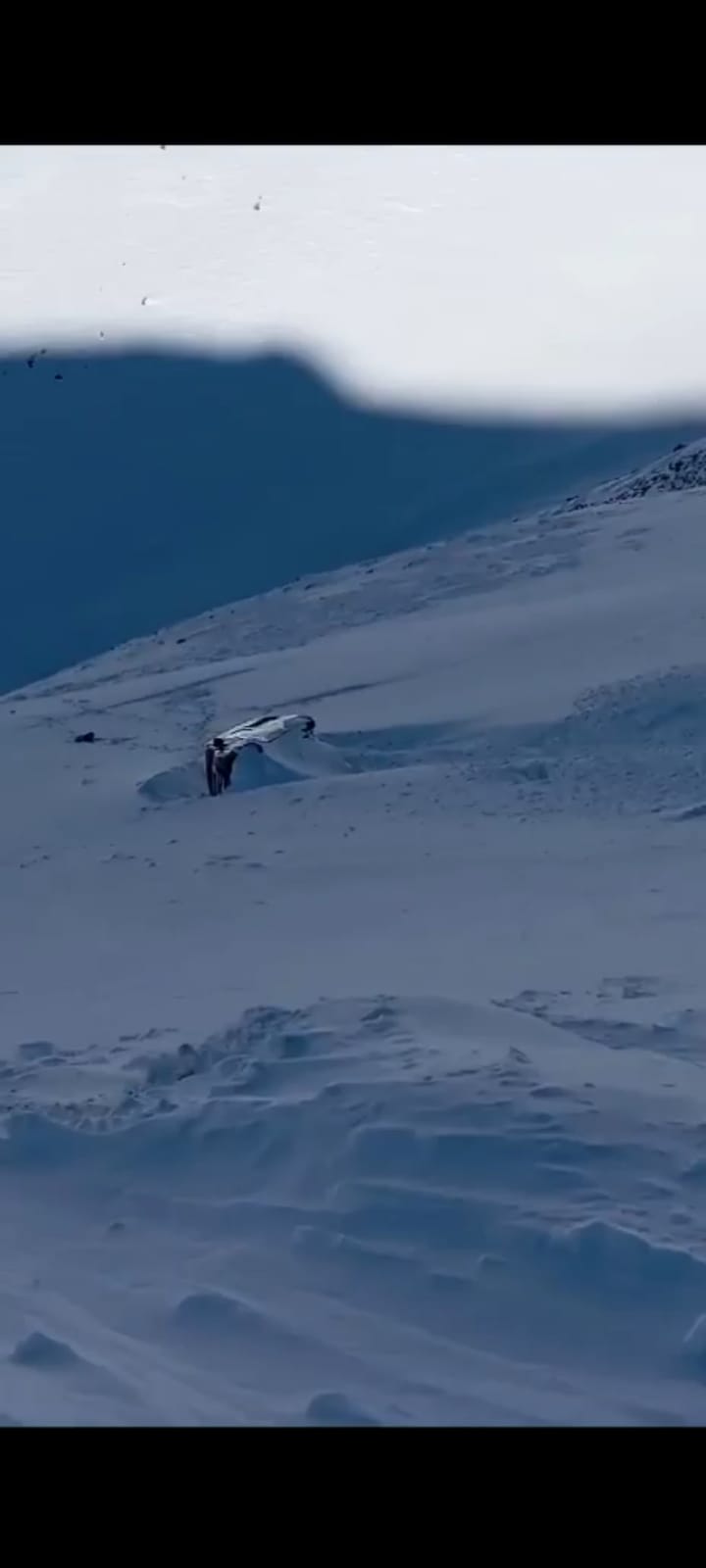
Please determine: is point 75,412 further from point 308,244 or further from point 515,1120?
point 515,1120

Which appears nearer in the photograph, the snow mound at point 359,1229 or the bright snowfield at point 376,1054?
the snow mound at point 359,1229

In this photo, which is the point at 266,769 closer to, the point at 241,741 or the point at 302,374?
the point at 241,741

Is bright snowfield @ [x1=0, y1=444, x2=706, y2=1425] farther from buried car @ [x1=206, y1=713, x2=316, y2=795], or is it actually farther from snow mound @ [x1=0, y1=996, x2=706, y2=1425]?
buried car @ [x1=206, y1=713, x2=316, y2=795]

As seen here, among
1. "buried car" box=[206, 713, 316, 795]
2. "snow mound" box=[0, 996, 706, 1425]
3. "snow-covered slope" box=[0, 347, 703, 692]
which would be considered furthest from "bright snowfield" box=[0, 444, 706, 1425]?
"snow-covered slope" box=[0, 347, 703, 692]

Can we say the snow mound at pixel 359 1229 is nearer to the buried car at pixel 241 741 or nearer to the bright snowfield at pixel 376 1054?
the bright snowfield at pixel 376 1054

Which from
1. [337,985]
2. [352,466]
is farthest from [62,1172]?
[352,466]

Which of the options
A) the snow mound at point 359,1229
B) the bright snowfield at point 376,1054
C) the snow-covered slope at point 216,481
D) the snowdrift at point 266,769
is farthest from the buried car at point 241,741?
the snow-covered slope at point 216,481

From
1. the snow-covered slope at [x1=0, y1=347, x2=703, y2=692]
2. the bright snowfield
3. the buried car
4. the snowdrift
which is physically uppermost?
the snow-covered slope at [x1=0, y1=347, x2=703, y2=692]
